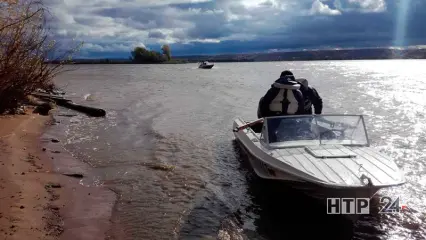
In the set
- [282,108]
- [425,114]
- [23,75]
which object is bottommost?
[425,114]

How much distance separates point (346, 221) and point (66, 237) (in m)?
4.72

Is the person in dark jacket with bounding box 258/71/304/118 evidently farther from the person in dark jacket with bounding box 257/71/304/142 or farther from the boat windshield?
the boat windshield

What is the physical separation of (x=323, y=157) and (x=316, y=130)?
1.23 metres

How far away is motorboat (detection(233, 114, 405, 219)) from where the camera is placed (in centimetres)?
629

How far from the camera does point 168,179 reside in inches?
387

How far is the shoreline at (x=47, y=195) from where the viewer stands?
6.17 meters

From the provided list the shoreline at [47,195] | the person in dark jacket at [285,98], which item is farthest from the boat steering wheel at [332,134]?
the shoreline at [47,195]

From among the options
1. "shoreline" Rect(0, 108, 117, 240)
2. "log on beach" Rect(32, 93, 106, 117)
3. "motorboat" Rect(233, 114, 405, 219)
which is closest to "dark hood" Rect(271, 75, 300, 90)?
"motorboat" Rect(233, 114, 405, 219)

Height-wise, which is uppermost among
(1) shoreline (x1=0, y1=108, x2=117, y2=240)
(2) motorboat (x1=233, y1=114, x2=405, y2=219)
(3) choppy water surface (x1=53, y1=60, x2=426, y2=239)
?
(2) motorboat (x1=233, y1=114, x2=405, y2=219)

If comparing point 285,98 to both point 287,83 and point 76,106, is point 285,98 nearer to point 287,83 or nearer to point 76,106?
point 287,83

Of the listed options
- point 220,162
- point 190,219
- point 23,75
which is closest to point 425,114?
point 220,162

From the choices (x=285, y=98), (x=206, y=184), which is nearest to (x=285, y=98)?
(x=285, y=98)

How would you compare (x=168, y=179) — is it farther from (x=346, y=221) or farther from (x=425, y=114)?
(x=425, y=114)

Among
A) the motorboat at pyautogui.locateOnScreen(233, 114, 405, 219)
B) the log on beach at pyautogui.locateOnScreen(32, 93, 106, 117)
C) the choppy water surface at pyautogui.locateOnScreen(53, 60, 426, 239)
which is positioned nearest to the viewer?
the motorboat at pyautogui.locateOnScreen(233, 114, 405, 219)
